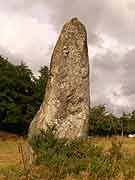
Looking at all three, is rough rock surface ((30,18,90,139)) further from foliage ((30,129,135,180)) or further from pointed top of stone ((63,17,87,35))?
foliage ((30,129,135,180))

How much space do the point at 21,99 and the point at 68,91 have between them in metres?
37.8

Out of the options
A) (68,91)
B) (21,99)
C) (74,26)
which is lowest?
(68,91)

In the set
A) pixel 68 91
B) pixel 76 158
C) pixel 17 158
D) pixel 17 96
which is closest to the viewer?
pixel 76 158

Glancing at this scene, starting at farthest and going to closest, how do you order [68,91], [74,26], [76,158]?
1. [74,26]
2. [68,91]
3. [76,158]

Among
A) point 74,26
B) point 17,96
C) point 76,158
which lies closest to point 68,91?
point 74,26

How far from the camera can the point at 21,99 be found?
54.6m

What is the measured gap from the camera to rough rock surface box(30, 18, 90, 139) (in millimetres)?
16969

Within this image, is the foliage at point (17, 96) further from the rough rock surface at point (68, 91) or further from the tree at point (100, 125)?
the rough rock surface at point (68, 91)

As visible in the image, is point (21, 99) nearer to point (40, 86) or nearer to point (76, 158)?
point (40, 86)

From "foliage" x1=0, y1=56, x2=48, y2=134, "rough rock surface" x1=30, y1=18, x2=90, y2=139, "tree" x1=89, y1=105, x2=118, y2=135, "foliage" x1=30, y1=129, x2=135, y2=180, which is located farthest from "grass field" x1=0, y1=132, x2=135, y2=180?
"tree" x1=89, y1=105, x2=118, y2=135

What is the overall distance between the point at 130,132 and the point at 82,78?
45365mm

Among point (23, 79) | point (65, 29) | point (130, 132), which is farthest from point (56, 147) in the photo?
point (130, 132)

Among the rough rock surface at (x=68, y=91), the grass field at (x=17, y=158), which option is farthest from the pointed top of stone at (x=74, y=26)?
the grass field at (x=17, y=158)

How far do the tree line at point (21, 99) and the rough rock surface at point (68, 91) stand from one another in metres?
33.6
